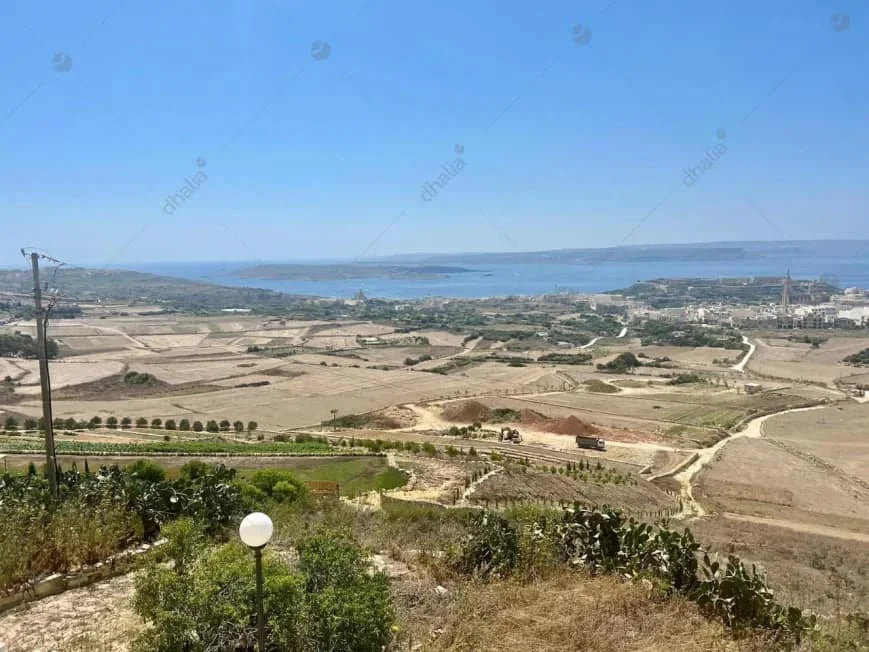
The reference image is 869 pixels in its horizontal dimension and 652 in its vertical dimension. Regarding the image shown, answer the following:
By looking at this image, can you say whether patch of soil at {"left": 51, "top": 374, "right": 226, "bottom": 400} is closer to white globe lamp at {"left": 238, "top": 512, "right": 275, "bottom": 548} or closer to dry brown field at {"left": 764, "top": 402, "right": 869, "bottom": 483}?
dry brown field at {"left": 764, "top": 402, "right": 869, "bottom": 483}

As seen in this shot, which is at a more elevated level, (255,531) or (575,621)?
(255,531)

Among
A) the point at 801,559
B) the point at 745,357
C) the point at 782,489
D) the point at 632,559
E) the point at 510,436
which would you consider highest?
the point at 632,559

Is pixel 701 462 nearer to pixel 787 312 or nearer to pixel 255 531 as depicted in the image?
pixel 255 531

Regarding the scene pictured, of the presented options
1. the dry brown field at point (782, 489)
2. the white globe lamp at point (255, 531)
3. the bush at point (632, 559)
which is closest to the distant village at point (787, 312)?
the dry brown field at point (782, 489)

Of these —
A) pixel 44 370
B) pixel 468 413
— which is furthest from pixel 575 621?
pixel 468 413

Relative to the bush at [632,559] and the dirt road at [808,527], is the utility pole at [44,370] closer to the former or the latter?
the bush at [632,559]
